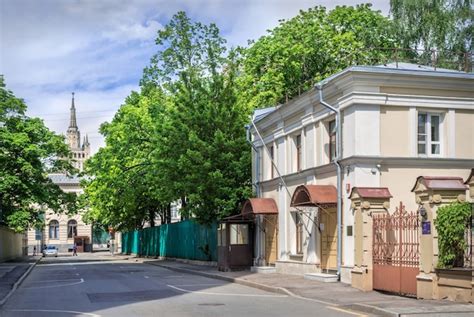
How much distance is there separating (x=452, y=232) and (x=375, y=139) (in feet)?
22.2

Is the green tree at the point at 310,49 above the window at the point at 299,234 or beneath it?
above

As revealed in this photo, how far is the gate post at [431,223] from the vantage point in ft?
53.1

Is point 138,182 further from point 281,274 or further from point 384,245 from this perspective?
point 384,245

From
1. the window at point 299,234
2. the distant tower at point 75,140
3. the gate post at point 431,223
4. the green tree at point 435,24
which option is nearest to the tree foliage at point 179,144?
the window at point 299,234

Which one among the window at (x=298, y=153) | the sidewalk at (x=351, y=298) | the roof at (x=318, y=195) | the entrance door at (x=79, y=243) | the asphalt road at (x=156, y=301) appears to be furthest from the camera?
the entrance door at (x=79, y=243)

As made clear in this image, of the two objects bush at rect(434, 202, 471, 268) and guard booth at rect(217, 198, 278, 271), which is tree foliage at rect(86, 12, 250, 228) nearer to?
guard booth at rect(217, 198, 278, 271)

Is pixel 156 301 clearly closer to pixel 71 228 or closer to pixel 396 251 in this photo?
pixel 396 251

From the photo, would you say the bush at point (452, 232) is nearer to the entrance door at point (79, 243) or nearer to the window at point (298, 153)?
the window at point (298, 153)

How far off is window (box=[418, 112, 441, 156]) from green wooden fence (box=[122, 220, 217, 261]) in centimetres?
1563

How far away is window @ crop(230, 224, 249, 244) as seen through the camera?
31984mm

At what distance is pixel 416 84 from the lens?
2241cm

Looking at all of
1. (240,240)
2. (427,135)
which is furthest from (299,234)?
(427,135)

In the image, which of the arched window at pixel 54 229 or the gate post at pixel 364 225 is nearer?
the gate post at pixel 364 225

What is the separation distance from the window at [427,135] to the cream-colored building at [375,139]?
2cm
